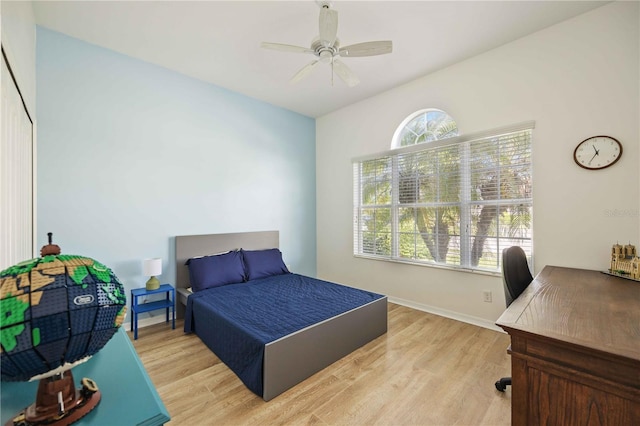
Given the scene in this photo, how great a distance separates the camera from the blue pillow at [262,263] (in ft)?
11.7

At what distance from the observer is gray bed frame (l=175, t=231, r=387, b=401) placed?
1.88 meters

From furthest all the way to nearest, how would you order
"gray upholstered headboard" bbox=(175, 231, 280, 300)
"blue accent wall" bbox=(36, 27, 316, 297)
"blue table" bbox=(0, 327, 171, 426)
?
1. "gray upholstered headboard" bbox=(175, 231, 280, 300)
2. "blue accent wall" bbox=(36, 27, 316, 297)
3. "blue table" bbox=(0, 327, 171, 426)

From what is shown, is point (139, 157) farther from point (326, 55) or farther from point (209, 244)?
point (326, 55)

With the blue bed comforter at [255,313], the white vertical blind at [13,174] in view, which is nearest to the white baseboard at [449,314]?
the blue bed comforter at [255,313]

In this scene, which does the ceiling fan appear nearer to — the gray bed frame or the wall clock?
the wall clock

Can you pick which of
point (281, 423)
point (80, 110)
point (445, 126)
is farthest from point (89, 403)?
point (445, 126)

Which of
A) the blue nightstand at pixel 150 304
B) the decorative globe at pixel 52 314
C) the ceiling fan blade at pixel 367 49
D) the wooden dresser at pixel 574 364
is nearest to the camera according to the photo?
the decorative globe at pixel 52 314

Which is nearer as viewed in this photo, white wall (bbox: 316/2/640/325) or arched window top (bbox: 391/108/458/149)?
white wall (bbox: 316/2/640/325)

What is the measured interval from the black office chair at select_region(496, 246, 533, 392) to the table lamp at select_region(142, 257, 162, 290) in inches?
124

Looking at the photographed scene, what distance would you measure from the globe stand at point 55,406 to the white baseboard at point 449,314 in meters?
3.07

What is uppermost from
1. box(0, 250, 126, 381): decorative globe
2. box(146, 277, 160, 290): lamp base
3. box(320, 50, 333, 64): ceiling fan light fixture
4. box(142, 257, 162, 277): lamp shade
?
box(320, 50, 333, 64): ceiling fan light fixture

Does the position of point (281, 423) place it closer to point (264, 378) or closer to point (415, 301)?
point (264, 378)

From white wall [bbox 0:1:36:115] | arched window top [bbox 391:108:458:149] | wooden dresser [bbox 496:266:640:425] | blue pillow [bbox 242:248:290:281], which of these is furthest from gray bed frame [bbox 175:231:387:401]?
arched window top [bbox 391:108:458:149]

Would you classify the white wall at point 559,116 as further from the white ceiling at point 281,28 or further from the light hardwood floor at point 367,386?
the light hardwood floor at point 367,386
